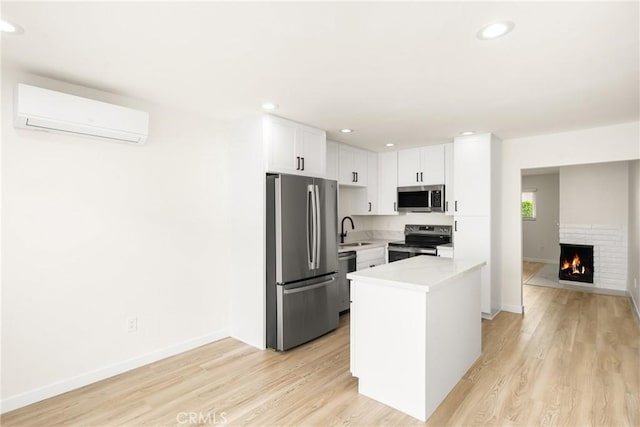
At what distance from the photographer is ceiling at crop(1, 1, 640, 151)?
1.63 metres

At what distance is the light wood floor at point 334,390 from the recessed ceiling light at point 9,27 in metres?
2.42

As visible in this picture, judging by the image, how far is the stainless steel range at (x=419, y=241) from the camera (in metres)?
4.77

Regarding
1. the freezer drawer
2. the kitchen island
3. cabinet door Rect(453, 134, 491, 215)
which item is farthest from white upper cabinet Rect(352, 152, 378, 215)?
the kitchen island

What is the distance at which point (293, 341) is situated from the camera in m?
3.34

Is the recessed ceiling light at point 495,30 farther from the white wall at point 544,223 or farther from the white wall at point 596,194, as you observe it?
the white wall at point 544,223

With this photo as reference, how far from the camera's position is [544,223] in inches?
333

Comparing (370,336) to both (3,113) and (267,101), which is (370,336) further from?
(3,113)

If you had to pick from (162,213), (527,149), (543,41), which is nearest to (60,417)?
(162,213)

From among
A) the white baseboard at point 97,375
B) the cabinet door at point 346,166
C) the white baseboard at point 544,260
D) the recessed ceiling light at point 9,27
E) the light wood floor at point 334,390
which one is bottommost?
the light wood floor at point 334,390

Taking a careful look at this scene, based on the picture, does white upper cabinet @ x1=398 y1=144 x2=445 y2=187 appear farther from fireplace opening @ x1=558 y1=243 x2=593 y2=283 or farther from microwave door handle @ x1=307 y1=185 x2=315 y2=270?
fireplace opening @ x1=558 y1=243 x2=593 y2=283

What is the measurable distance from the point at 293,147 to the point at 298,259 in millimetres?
1197

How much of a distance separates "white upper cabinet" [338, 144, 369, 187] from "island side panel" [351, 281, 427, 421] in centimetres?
252

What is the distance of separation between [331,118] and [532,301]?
4.27 meters

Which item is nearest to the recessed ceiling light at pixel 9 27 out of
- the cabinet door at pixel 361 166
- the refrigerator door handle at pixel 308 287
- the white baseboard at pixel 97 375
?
the white baseboard at pixel 97 375
